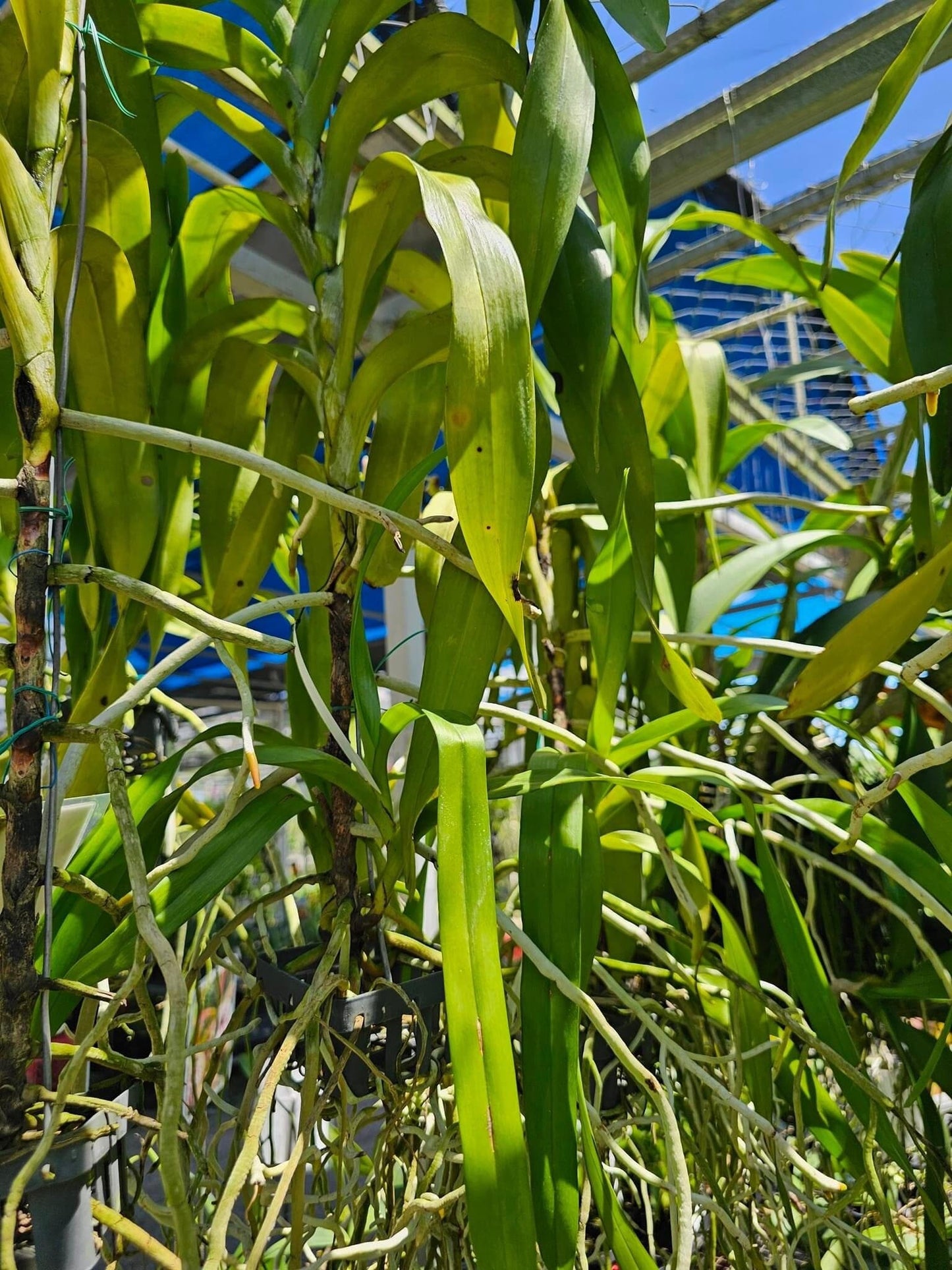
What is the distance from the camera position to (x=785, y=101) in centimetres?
109

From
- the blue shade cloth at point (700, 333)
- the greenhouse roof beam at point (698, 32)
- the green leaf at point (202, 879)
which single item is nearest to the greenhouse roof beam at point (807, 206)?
the blue shade cloth at point (700, 333)

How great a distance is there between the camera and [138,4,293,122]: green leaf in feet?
1.65

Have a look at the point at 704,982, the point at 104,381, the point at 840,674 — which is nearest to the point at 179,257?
the point at 104,381

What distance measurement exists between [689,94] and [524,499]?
3.74 ft

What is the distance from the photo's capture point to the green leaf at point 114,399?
1.53 ft

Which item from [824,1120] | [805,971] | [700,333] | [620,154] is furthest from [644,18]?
[700,333]

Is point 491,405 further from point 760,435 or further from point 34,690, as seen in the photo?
point 760,435

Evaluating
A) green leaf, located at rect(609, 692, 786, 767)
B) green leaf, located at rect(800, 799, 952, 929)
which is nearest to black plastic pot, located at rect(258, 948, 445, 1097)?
green leaf, located at rect(609, 692, 786, 767)

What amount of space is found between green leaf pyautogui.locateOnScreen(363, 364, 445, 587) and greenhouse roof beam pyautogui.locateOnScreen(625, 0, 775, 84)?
64 centimetres

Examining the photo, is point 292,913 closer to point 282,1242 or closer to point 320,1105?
point 282,1242

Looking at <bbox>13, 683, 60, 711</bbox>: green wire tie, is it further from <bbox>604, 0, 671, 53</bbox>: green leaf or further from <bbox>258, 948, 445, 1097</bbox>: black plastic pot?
<bbox>604, 0, 671, 53</bbox>: green leaf

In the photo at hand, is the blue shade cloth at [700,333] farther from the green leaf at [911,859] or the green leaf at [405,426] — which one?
the green leaf at [911,859]

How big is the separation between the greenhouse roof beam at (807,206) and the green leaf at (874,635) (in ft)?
2.98

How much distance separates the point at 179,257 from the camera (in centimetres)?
56
